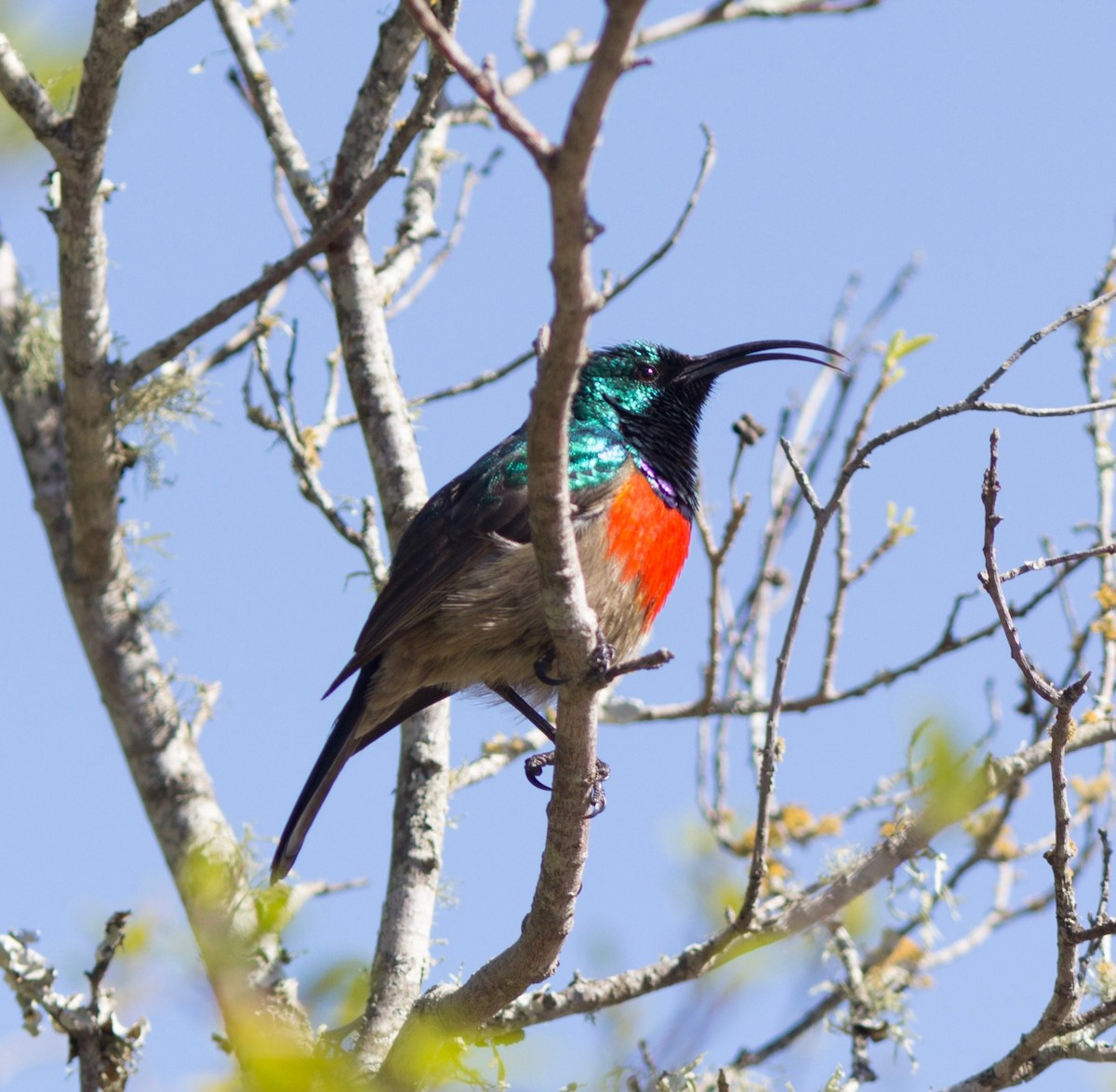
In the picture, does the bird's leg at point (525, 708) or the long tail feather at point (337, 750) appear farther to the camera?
the bird's leg at point (525, 708)

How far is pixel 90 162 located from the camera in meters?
4.16

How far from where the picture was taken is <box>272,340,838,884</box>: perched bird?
411 centimetres

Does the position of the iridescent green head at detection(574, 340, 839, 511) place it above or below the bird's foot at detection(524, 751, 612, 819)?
above

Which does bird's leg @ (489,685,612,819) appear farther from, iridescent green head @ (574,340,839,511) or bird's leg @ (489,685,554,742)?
iridescent green head @ (574,340,839,511)

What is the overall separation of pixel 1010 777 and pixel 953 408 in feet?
4.37

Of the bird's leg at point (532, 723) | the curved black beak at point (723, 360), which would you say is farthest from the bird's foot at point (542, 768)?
the curved black beak at point (723, 360)

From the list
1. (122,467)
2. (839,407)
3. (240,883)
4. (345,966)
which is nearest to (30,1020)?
(240,883)

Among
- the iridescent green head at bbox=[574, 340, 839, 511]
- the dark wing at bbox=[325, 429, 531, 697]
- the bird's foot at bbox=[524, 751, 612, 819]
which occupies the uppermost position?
the iridescent green head at bbox=[574, 340, 839, 511]

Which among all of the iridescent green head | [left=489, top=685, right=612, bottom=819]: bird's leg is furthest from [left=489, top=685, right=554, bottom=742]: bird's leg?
the iridescent green head

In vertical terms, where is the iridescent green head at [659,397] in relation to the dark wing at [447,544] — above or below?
above

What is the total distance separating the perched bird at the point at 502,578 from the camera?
411cm

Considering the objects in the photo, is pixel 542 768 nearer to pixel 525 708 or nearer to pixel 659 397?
pixel 525 708

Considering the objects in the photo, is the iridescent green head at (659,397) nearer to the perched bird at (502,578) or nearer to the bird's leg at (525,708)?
the perched bird at (502,578)

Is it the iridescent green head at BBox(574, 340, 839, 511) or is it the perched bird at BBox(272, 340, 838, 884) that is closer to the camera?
the perched bird at BBox(272, 340, 838, 884)
